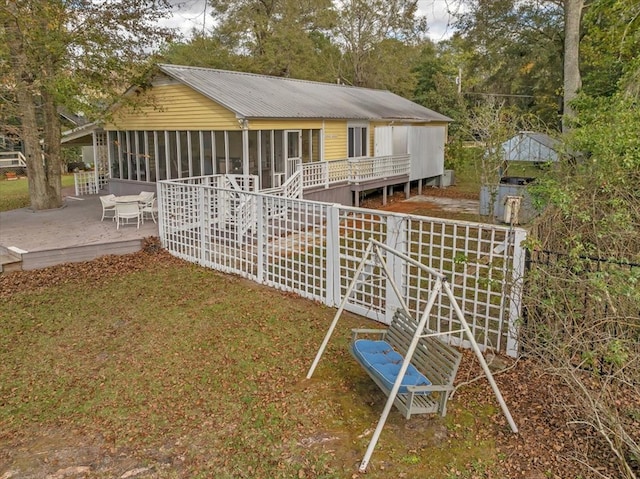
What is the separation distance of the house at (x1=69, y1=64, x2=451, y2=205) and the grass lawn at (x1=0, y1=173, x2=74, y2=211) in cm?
302

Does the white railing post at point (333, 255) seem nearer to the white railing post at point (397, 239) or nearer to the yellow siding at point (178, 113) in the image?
the white railing post at point (397, 239)

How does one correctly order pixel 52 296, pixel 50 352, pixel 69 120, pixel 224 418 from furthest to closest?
pixel 69 120
pixel 52 296
pixel 50 352
pixel 224 418

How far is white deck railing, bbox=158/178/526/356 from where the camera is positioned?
5066 millimetres

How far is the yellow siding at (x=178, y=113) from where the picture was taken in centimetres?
1284

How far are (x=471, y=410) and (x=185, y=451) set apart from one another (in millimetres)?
2440

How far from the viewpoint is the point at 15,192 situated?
65.4ft

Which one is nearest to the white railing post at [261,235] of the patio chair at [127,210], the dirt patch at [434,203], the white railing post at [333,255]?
the white railing post at [333,255]

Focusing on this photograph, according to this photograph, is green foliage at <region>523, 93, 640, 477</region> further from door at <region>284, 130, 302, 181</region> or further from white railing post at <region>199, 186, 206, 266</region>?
door at <region>284, 130, 302, 181</region>

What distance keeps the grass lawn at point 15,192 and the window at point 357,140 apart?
11.2m

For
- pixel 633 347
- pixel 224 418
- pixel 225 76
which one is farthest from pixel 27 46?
pixel 633 347

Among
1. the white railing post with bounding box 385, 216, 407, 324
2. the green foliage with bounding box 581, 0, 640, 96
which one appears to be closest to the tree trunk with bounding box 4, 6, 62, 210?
the white railing post with bounding box 385, 216, 407, 324

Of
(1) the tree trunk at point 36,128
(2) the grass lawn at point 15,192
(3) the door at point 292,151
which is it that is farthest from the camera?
(2) the grass lawn at point 15,192

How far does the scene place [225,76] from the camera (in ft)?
51.4

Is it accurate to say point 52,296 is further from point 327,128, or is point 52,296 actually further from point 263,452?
point 327,128
